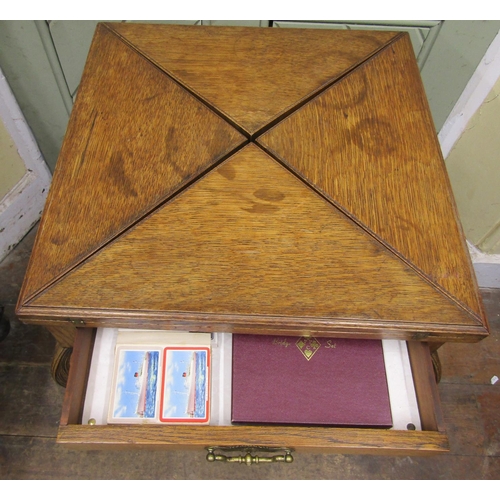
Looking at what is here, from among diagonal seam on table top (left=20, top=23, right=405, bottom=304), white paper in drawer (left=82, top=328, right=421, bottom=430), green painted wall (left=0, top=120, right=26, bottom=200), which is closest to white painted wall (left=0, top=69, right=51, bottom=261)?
green painted wall (left=0, top=120, right=26, bottom=200)

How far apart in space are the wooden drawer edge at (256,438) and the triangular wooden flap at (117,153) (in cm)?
22

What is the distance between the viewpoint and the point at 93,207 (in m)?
0.71

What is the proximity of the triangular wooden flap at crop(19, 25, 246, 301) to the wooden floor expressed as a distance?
66 cm

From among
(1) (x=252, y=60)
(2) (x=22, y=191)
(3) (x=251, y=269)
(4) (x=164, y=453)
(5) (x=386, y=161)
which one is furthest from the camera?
(2) (x=22, y=191)

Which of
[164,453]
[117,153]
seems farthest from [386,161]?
[164,453]

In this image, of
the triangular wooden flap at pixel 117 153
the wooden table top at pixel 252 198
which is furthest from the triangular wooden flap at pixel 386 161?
the triangular wooden flap at pixel 117 153

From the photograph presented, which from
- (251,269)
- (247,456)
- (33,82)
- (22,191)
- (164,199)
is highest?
(33,82)

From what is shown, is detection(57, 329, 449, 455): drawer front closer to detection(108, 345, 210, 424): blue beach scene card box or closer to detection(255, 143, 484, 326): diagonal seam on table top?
detection(108, 345, 210, 424): blue beach scene card box

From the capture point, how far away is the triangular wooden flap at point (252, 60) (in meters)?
0.82

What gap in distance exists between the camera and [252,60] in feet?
2.88

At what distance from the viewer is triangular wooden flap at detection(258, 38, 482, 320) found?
2.28ft

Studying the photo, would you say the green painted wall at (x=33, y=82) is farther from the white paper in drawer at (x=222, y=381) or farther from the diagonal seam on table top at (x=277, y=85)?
the white paper in drawer at (x=222, y=381)

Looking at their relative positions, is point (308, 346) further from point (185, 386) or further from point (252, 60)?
point (252, 60)

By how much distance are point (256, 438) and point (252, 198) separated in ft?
1.14
